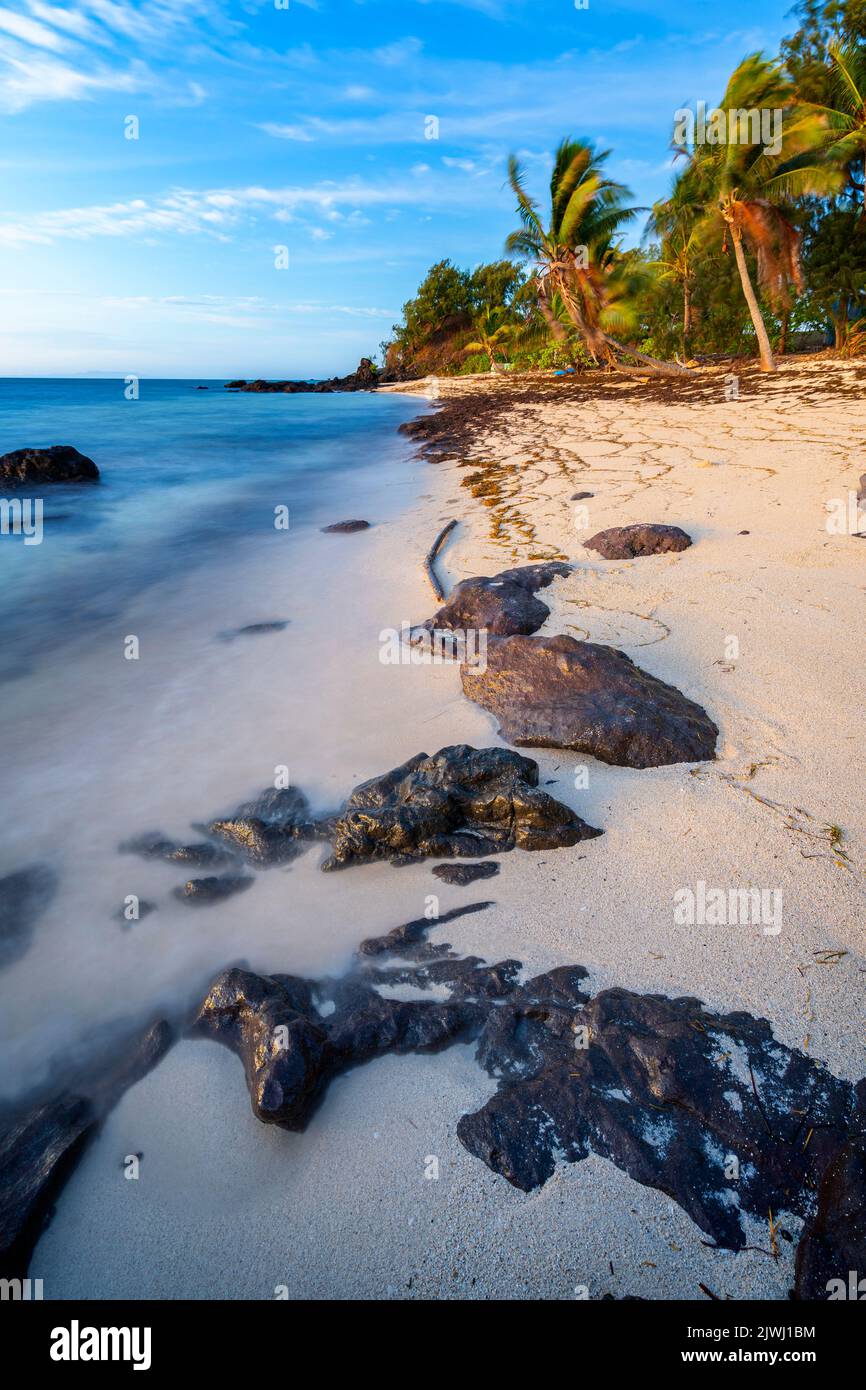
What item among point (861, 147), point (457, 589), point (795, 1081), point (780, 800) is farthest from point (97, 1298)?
point (861, 147)

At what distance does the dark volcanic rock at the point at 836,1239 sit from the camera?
1439 millimetres

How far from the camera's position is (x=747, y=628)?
432cm

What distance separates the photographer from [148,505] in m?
12.9

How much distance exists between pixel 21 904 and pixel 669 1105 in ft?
9.23

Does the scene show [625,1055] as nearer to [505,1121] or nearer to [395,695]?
[505,1121]

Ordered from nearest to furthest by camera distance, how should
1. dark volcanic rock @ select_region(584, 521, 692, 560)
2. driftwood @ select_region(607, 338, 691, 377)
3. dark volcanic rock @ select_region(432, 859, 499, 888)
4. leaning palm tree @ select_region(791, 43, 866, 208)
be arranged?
1. dark volcanic rock @ select_region(432, 859, 499, 888)
2. dark volcanic rock @ select_region(584, 521, 692, 560)
3. leaning palm tree @ select_region(791, 43, 866, 208)
4. driftwood @ select_region(607, 338, 691, 377)

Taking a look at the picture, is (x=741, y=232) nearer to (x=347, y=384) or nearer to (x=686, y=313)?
(x=686, y=313)

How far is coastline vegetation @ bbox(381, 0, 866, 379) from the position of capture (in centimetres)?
1581

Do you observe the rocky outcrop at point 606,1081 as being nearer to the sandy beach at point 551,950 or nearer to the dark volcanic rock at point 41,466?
the sandy beach at point 551,950

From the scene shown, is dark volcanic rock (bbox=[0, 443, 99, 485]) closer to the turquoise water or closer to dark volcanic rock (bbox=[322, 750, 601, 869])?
the turquoise water

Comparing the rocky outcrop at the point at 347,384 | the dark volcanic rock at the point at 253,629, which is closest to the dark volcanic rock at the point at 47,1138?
the dark volcanic rock at the point at 253,629

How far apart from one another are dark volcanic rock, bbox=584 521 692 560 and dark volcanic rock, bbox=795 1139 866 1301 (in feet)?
16.3

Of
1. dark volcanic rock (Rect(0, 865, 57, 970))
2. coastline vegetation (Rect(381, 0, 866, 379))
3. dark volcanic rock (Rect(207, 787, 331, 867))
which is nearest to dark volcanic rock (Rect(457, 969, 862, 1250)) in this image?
dark volcanic rock (Rect(207, 787, 331, 867))

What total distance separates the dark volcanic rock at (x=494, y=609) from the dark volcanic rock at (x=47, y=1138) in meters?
3.28
